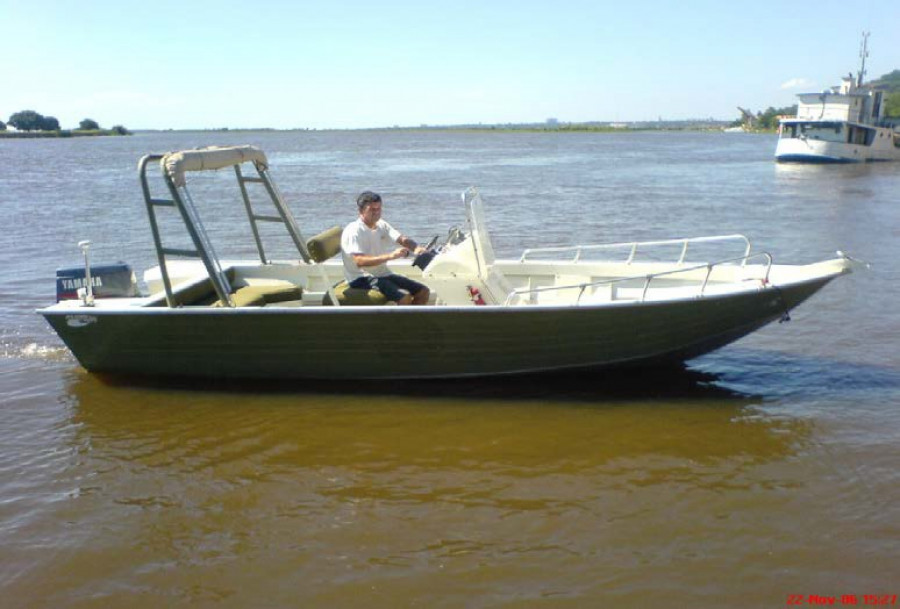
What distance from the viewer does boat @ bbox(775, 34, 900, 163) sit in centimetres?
4344

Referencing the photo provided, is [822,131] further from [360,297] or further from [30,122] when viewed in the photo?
[30,122]

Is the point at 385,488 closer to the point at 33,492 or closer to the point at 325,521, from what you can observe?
the point at 325,521

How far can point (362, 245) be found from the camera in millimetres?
7562

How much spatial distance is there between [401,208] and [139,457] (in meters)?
17.9

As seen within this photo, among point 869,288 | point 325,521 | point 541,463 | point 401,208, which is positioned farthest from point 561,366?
point 401,208

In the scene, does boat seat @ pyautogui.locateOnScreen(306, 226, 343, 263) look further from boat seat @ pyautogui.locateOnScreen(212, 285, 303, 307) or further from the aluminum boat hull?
the aluminum boat hull

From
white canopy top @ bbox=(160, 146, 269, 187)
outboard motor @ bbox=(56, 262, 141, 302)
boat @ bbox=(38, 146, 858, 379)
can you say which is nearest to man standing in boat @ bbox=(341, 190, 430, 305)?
boat @ bbox=(38, 146, 858, 379)

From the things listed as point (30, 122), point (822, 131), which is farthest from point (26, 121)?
point (822, 131)

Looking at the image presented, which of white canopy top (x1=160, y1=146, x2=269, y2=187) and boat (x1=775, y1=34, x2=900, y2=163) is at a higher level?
boat (x1=775, y1=34, x2=900, y2=163)

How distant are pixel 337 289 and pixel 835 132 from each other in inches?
1691

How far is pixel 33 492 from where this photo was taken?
5.96m

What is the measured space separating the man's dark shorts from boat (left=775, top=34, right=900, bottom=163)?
41789 millimetres
